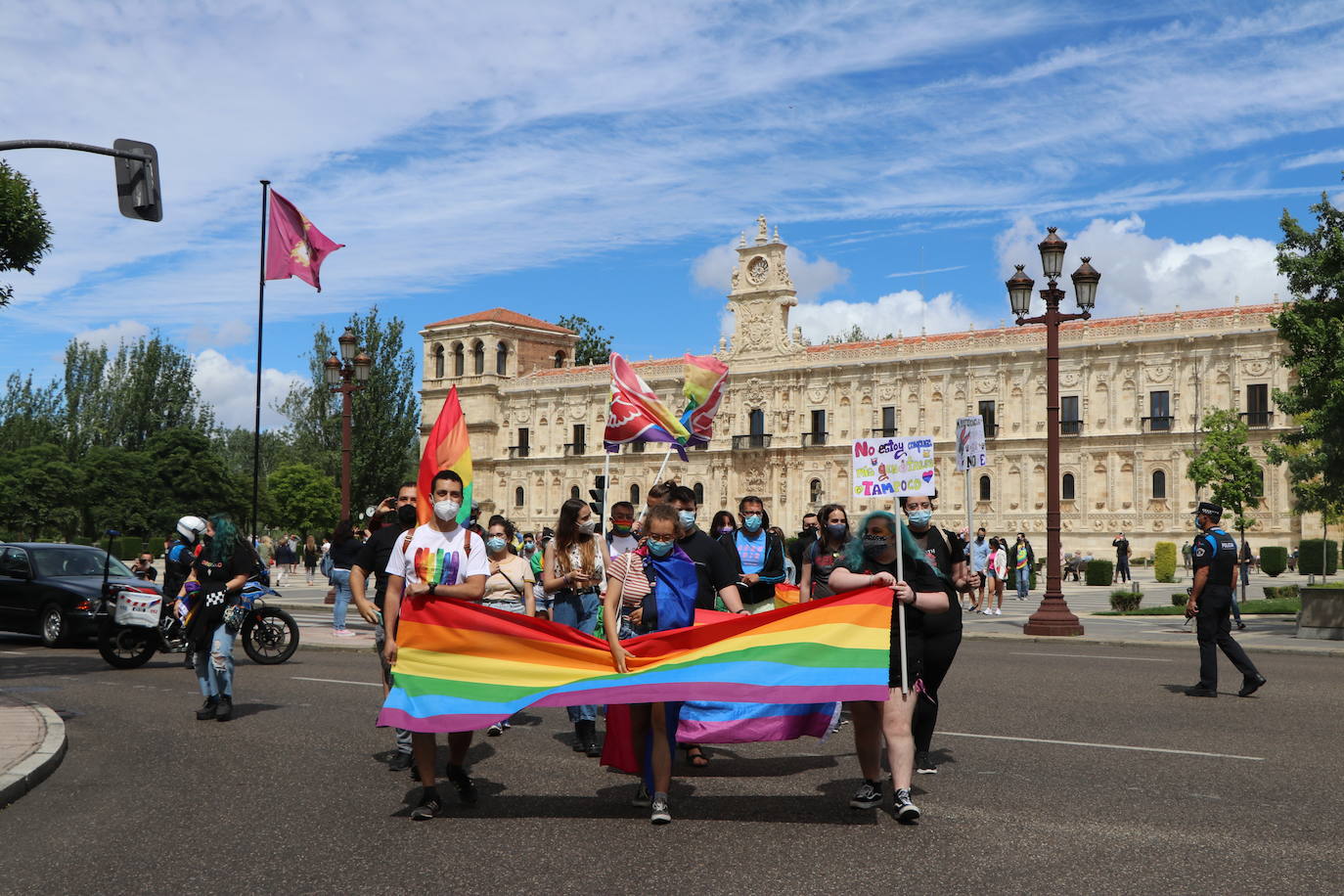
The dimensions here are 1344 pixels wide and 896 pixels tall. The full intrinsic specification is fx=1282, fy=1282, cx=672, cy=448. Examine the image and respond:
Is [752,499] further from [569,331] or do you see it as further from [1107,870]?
[569,331]

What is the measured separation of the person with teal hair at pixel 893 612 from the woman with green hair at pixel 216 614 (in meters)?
5.72

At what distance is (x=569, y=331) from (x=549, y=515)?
47.0 feet

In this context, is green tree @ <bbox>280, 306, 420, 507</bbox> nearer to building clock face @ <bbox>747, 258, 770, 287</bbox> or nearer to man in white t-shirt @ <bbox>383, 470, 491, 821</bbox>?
building clock face @ <bbox>747, 258, 770, 287</bbox>

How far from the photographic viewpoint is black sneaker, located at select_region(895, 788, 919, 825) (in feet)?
21.5

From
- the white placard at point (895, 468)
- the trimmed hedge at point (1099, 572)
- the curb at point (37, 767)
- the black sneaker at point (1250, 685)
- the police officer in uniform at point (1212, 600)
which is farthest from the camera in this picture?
the trimmed hedge at point (1099, 572)

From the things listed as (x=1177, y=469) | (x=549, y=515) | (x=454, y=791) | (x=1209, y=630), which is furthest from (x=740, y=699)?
(x=549, y=515)

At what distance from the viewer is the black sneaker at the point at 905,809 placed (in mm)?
6566

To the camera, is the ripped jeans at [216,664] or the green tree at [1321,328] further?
the green tree at [1321,328]

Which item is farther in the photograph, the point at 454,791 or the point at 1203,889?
the point at 454,791

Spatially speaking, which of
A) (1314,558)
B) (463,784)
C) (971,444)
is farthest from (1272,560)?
(463,784)

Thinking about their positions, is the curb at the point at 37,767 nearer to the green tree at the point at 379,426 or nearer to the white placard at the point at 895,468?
the white placard at the point at 895,468

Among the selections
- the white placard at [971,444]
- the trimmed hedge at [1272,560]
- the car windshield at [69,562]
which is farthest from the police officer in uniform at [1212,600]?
the trimmed hedge at [1272,560]

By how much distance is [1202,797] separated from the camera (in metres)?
7.23

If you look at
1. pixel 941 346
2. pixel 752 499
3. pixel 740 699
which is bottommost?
pixel 740 699
